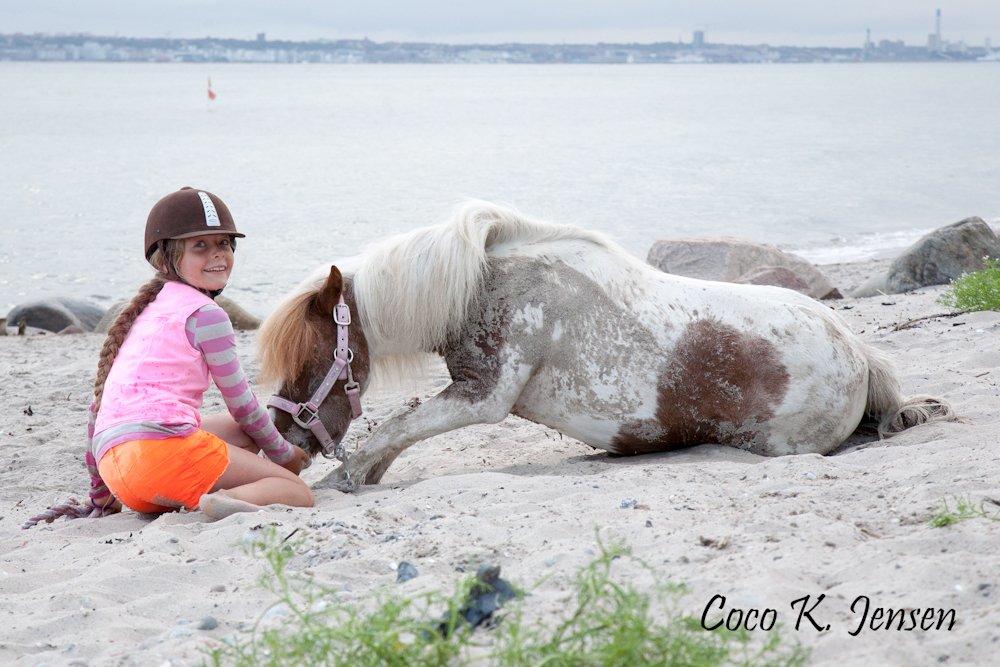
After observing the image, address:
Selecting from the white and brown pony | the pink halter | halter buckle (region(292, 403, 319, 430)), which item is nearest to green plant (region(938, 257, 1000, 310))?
the white and brown pony

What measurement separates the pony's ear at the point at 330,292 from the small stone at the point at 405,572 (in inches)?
66.3

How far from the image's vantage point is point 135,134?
49.8 meters

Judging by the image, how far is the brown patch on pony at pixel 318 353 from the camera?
4652 mm

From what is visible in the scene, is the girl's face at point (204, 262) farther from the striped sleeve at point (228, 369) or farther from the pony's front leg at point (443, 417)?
the pony's front leg at point (443, 417)

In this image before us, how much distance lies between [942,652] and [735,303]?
273 cm

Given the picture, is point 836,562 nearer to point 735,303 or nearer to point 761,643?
point 761,643

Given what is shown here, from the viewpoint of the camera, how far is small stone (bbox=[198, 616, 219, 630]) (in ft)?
9.73

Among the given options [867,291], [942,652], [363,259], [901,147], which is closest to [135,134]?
[901,147]

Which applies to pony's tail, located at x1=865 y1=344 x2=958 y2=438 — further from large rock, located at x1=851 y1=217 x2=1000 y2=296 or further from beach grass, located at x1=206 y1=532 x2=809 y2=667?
large rock, located at x1=851 y1=217 x2=1000 y2=296

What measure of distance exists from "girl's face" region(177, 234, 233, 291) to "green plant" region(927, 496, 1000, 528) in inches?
118

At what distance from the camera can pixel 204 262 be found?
14.7 ft

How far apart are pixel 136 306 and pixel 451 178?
28150 mm

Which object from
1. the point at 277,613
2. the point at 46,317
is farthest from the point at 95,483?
the point at 46,317
